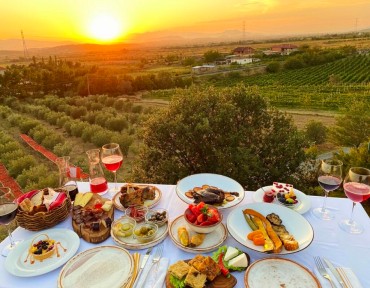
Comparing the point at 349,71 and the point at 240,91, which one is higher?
the point at 240,91

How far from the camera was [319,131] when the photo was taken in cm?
1812

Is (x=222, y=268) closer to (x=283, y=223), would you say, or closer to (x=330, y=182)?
(x=283, y=223)

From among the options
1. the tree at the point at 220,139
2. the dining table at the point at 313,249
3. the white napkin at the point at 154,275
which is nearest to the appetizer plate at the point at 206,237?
the dining table at the point at 313,249

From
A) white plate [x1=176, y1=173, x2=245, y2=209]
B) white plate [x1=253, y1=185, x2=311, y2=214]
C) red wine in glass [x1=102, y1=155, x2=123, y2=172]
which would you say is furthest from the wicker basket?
white plate [x1=253, y1=185, x2=311, y2=214]

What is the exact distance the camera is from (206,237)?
6.22 feet

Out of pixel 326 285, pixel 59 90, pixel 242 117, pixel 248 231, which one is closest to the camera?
pixel 326 285

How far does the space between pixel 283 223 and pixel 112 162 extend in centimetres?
155

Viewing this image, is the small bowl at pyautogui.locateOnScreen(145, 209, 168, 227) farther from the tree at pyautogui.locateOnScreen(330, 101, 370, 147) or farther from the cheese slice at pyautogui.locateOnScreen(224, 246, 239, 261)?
the tree at pyautogui.locateOnScreen(330, 101, 370, 147)

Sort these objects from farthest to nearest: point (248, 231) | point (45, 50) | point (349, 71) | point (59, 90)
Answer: point (45, 50) → point (349, 71) → point (59, 90) → point (248, 231)

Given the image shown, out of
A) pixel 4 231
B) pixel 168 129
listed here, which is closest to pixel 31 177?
pixel 4 231

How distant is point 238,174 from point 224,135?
722 millimetres

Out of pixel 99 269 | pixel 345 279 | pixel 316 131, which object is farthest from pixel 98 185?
pixel 316 131

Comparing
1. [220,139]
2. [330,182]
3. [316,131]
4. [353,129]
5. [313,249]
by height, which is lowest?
[316,131]

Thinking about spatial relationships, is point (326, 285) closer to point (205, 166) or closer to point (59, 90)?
point (205, 166)
